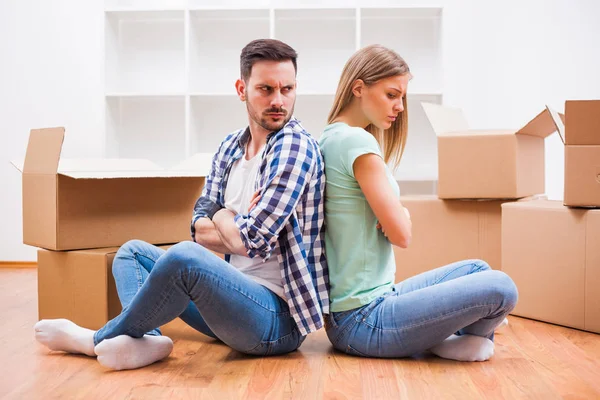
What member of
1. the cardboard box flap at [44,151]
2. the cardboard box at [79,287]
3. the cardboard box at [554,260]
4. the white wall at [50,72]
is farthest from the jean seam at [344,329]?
the white wall at [50,72]

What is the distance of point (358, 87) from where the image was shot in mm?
1576

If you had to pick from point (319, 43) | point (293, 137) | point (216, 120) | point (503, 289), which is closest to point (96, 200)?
point (293, 137)

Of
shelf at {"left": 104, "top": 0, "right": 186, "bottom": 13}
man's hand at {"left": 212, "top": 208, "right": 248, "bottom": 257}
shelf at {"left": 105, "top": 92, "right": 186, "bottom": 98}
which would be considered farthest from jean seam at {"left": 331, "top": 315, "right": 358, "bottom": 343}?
shelf at {"left": 104, "top": 0, "right": 186, "bottom": 13}

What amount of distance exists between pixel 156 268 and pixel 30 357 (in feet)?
1.61

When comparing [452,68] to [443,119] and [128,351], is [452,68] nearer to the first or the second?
[443,119]

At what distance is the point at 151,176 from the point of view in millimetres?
1923

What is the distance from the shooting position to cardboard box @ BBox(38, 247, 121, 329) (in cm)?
186

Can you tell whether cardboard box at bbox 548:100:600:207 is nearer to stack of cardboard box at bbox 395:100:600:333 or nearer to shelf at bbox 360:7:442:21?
stack of cardboard box at bbox 395:100:600:333

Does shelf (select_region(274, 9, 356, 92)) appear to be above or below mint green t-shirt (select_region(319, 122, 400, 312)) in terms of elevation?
above

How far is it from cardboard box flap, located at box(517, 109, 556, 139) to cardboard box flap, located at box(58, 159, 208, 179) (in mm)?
1060

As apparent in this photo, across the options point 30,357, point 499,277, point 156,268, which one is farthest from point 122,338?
point 499,277

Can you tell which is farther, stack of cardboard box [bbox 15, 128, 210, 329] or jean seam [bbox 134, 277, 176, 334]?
stack of cardboard box [bbox 15, 128, 210, 329]

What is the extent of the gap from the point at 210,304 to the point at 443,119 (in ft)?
4.67

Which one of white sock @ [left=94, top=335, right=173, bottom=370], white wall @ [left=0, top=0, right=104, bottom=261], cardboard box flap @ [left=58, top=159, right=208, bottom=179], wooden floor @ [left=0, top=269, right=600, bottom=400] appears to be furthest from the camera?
white wall @ [left=0, top=0, right=104, bottom=261]
